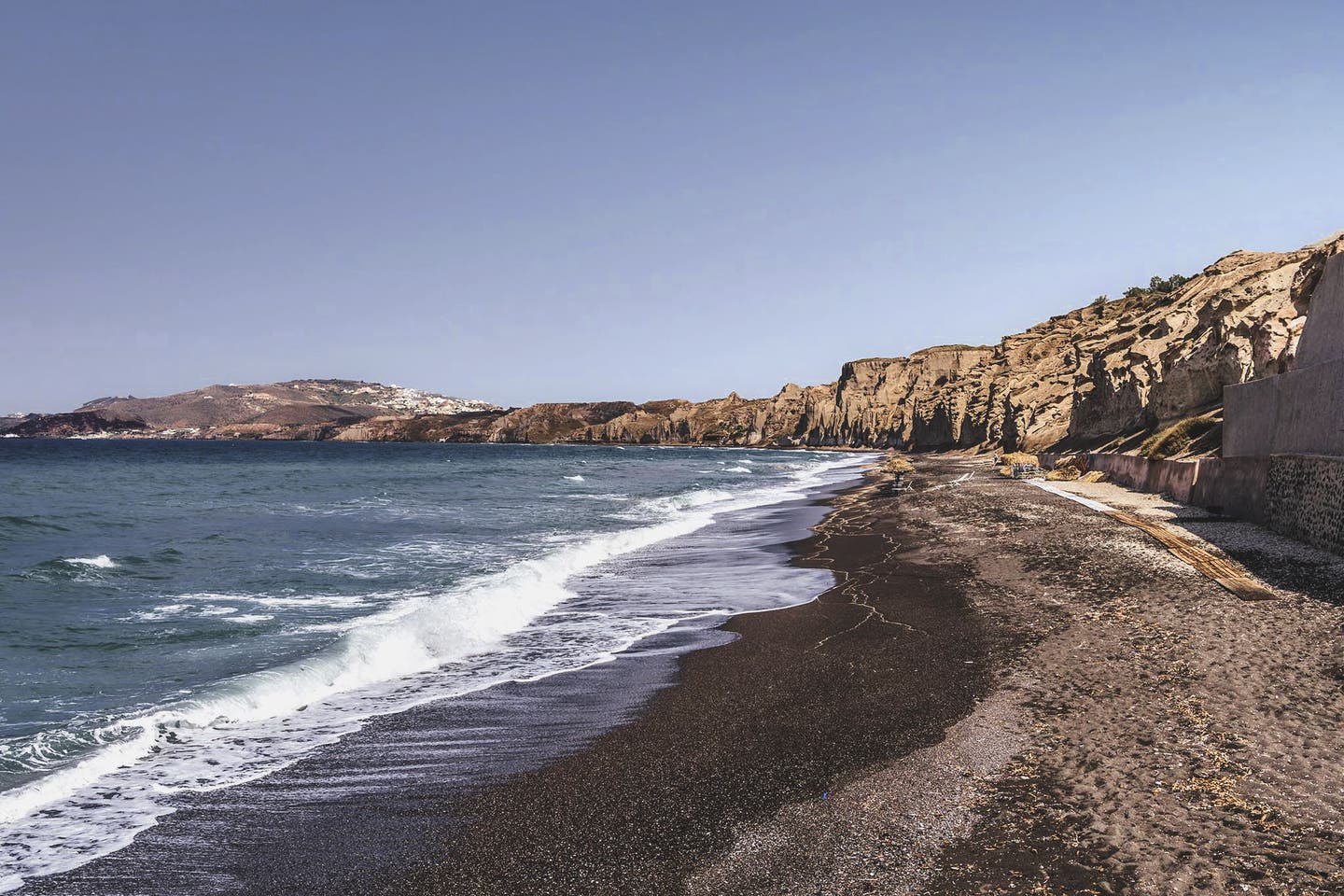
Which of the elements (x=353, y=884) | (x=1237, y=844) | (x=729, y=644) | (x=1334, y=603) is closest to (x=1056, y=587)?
(x=1334, y=603)

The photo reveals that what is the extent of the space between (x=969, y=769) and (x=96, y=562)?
21891mm

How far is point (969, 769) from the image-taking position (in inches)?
249

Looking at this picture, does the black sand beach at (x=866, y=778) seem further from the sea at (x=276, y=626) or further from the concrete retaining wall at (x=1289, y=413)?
the concrete retaining wall at (x=1289, y=413)

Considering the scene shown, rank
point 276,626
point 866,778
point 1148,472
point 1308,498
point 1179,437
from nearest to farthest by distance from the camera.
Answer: point 866,778
point 276,626
point 1308,498
point 1148,472
point 1179,437

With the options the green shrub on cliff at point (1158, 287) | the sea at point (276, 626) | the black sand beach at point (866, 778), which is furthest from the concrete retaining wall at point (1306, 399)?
the green shrub on cliff at point (1158, 287)

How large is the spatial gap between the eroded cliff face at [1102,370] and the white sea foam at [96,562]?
41.0 meters

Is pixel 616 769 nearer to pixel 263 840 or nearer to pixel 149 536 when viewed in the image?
pixel 263 840

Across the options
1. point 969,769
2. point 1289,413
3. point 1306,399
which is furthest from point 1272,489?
point 969,769

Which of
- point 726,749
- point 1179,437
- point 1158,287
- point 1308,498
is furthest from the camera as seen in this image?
point 1158,287

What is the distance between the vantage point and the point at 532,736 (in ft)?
26.0

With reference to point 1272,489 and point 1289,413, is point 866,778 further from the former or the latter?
point 1289,413

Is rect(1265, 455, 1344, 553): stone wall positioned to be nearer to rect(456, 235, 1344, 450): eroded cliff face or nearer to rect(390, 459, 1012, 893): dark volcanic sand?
rect(390, 459, 1012, 893): dark volcanic sand

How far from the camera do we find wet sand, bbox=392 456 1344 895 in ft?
16.0

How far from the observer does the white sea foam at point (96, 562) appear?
1903 centimetres
